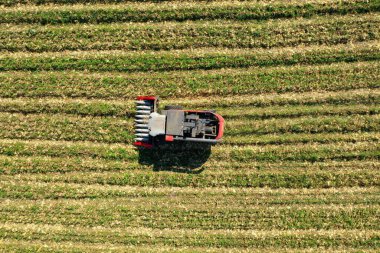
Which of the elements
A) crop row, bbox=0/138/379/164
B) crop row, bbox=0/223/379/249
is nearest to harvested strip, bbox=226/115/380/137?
crop row, bbox=0/138/379/164

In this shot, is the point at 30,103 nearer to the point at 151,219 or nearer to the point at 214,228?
the point at 151,219

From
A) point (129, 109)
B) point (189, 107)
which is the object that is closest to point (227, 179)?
point (189, 107)

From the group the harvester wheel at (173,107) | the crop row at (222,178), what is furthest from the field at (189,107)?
the harvester wheel at (173,107)

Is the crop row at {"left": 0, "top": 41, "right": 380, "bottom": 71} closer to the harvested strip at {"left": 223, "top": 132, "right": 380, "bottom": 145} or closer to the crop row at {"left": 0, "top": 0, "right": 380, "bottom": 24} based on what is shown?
the crop row at {"left": 0, "top": 0, "right": 380, "bottom": 24}

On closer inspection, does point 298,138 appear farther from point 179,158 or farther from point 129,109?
point 129,109

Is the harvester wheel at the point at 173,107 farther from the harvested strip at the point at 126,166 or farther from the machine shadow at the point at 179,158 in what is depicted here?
the harvested strip at the point at 126,166

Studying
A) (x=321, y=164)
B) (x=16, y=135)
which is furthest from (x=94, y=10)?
(x=321, y=164)
